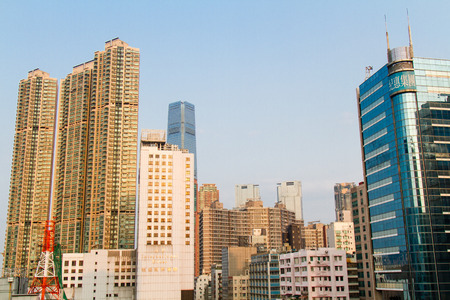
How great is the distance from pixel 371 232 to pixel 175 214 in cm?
6771

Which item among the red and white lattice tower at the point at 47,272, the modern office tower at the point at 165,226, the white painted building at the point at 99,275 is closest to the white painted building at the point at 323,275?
the modern office tower at the point at 165,226

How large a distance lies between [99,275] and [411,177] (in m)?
112

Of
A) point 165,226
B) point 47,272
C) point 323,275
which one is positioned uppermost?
point 165,226

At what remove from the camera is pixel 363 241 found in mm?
144000

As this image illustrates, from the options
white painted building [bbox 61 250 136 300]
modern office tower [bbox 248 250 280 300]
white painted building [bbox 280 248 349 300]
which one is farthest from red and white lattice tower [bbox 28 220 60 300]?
white painted building [bbox 280 248 349 300]

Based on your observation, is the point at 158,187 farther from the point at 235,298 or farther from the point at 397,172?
the point at 397,172

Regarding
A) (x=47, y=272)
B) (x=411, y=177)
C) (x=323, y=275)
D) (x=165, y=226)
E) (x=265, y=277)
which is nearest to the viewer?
(x=411, y=177)

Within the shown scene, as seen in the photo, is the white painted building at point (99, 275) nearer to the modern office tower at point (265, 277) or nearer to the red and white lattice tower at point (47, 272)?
the red and white lattice tower at point (47, 272)

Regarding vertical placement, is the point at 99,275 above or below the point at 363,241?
below

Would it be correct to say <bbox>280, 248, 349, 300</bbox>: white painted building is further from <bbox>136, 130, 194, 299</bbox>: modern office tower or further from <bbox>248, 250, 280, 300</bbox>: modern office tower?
<bbox>136, 130, 194, 299</bbox>: modern office tower

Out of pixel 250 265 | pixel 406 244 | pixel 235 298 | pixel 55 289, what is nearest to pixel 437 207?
pixel 406 244

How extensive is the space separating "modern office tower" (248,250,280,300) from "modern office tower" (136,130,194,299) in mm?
25568

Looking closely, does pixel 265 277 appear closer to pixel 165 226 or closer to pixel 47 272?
pixel 165 226

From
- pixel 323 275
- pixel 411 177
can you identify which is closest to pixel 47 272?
pixel 323 275
